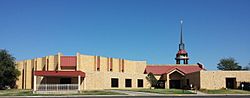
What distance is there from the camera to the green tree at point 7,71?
54.6 meters

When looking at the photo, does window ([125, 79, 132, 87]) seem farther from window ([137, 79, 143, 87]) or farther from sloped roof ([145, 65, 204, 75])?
sloped roof ([145, 65, 204, 75])

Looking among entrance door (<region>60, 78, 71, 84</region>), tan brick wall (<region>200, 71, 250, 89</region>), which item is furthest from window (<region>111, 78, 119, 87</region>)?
tan brick wall (<region>200, 71, 250, 89</region>)

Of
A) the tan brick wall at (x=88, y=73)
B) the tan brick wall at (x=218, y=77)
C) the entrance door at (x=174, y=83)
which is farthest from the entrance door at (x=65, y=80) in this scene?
the entrance door at (x=174, y=83)

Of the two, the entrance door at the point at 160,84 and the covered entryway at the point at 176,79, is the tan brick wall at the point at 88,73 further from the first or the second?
the covered entryway at the point at 176,79

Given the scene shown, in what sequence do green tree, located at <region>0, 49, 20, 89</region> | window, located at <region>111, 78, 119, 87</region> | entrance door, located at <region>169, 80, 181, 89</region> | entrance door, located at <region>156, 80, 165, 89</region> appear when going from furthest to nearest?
entrance door, located at <region>156, 80, 165, 89</region>
entrance door, located at <region>169, 80, 181, 89</region>
window, located at <region>111, 78, 119, 87</region>
green tree, located at <region>0, 49, 20, 89</region>

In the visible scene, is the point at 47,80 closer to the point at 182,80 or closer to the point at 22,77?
the point at 22,77

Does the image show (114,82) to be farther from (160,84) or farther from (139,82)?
(160,84)

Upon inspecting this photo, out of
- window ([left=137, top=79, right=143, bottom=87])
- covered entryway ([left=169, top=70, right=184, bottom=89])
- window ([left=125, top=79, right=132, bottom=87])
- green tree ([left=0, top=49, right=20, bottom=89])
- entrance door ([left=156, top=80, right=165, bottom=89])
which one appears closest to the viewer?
green tree ([left=0, top=49, right=20, bottom=89])

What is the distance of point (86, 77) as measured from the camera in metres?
52.2

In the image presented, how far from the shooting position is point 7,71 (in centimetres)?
5438

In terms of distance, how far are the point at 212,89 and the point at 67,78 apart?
2164cm

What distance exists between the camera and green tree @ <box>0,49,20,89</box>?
2148 inches

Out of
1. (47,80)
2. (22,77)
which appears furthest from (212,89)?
(22,77)

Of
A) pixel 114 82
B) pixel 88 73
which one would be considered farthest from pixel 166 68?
pixel 88 73
